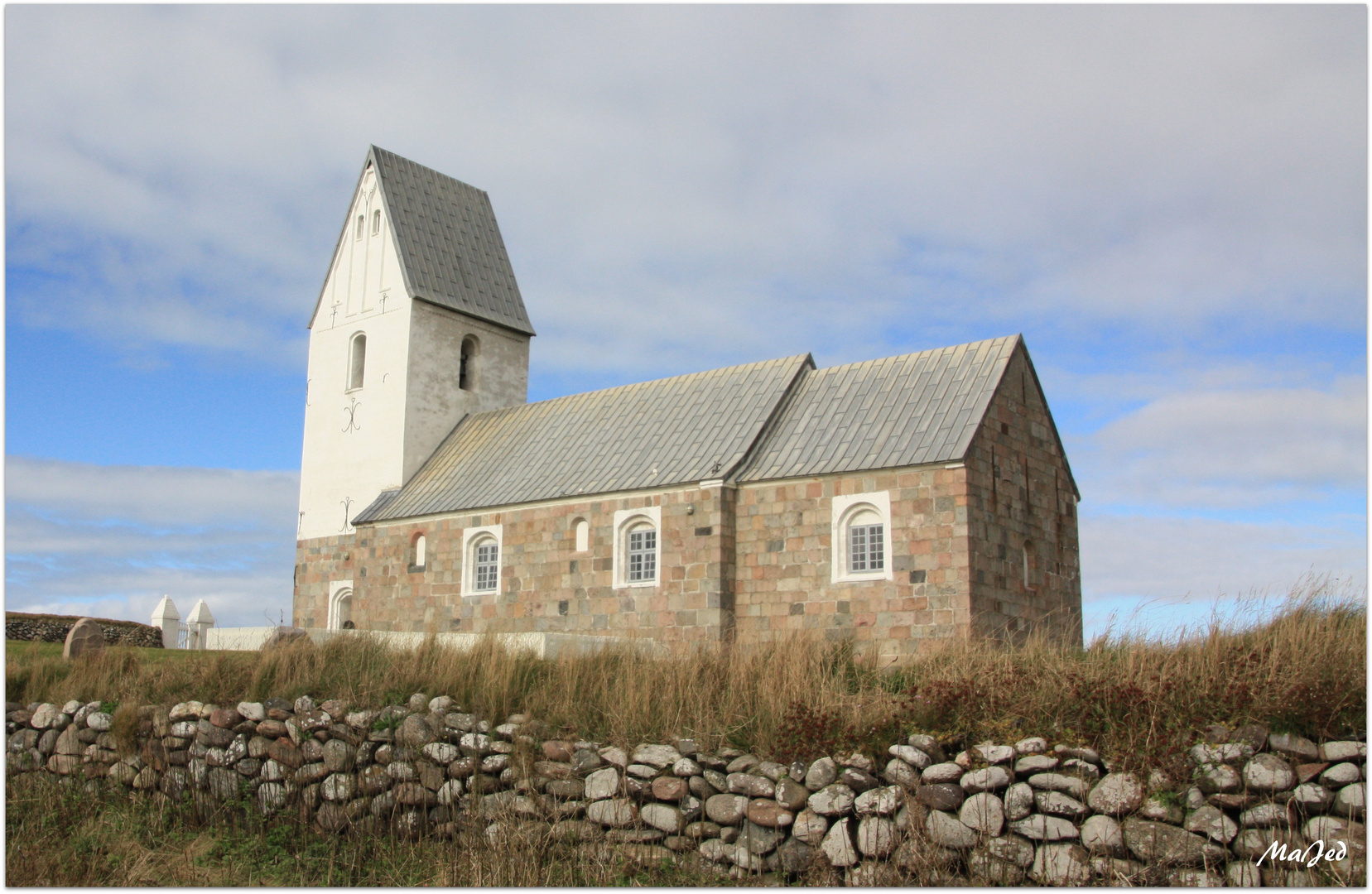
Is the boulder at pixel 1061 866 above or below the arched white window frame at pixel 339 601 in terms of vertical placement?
below

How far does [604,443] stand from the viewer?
69.9 ft

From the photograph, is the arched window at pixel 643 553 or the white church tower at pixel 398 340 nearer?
the arched window at pixel 643 553

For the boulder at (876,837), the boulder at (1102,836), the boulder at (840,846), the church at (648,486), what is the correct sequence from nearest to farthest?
1. the boulder at (1102,836)
2. the boulder at (876,837)
3. the boulder at (840,846)
4. the church at (648,486)

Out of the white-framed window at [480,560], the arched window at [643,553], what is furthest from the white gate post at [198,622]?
the arched window at [643,553]

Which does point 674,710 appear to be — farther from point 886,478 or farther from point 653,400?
point 653,400

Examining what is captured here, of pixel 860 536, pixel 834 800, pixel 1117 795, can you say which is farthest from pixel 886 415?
pixel 1117 795

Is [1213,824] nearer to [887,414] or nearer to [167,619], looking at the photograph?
[887,414]

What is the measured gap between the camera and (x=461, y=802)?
10.0 m

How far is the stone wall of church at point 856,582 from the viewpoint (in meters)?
16.0

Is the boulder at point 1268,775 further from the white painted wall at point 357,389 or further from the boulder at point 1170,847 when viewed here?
the white painted wall at point 357,389

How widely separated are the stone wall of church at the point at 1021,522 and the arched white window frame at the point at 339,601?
1446cm

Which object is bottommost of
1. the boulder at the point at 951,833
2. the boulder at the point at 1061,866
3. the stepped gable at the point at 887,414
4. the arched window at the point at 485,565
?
the boulder at the point at 1061,866

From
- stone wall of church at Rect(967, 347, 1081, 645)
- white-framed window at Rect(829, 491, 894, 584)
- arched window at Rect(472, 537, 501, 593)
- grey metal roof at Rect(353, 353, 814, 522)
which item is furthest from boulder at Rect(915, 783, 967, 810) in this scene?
arched window at Rect(472, 537, 501, 593)

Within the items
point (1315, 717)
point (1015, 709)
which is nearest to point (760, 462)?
point (1015, 709)
